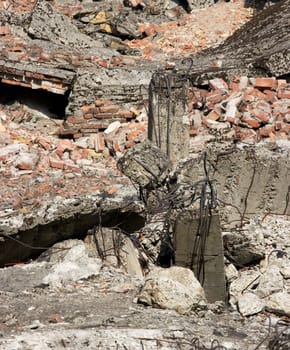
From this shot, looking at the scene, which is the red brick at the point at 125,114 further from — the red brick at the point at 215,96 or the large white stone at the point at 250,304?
the large white stone at the point at 250,304

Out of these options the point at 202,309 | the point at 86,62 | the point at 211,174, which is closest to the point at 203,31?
the point at 86,62

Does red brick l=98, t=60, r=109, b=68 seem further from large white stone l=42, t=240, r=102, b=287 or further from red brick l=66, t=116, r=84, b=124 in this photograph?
large white stone l=42, t=240, r=102, b=287

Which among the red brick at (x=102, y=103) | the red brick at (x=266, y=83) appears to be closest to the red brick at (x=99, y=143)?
the red brick at (x=102, y=103)

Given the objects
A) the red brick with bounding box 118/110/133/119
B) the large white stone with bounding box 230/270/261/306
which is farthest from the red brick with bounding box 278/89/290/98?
the large white stone with bounding box 230/270/261/306

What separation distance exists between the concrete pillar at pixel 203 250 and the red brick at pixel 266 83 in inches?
188

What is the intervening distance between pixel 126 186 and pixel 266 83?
3.93 m

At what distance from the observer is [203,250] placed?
6035 millimetres

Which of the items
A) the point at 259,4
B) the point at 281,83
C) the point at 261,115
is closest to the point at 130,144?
the point at 261,115

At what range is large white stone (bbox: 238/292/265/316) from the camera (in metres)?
5.56

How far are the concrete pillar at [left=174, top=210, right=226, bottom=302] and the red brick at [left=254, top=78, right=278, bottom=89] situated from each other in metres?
4.77

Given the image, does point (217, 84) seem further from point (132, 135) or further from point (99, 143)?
point (99, 143)

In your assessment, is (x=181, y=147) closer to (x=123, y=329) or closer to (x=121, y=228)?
(x=121, y=228)

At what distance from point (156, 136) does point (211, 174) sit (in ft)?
Answer: 3.59

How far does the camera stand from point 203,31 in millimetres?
14344
